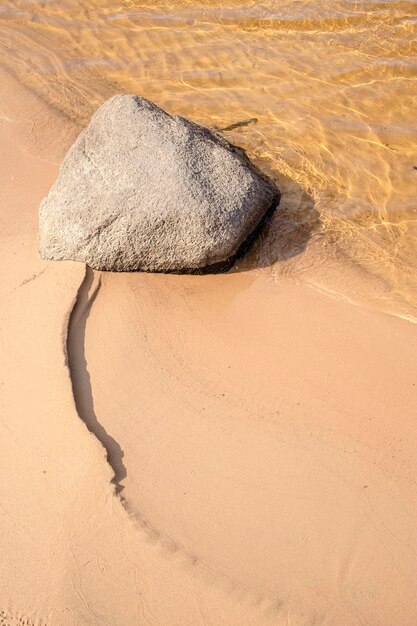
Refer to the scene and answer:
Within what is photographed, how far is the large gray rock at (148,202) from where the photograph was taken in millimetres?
4156

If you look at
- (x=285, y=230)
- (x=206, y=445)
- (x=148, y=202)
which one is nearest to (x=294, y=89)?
(x=285, y=230)


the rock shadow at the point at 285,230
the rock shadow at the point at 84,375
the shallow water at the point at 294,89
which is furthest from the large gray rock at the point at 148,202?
the shallow water at the point at 294,89

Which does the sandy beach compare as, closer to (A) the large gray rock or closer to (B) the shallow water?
(A) the large gray rock

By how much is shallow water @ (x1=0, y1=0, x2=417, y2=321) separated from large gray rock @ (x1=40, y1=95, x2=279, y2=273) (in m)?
0.42

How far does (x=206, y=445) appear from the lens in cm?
348

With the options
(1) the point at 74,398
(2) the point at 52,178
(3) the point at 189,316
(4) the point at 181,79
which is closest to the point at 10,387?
(1) the point at 74,398

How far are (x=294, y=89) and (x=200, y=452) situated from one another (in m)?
4.31

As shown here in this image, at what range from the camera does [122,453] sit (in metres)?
3.44

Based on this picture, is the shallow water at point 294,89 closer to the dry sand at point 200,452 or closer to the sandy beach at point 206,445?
the sandy beach at point 206,445

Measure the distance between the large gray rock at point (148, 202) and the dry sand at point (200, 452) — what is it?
0.57 feet

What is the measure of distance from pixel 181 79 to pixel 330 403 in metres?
4.26

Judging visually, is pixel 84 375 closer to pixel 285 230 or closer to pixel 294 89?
pixel 285 230

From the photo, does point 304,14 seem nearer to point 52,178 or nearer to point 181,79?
point 181,79

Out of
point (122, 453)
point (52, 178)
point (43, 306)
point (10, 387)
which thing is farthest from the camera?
point (52, 178)
